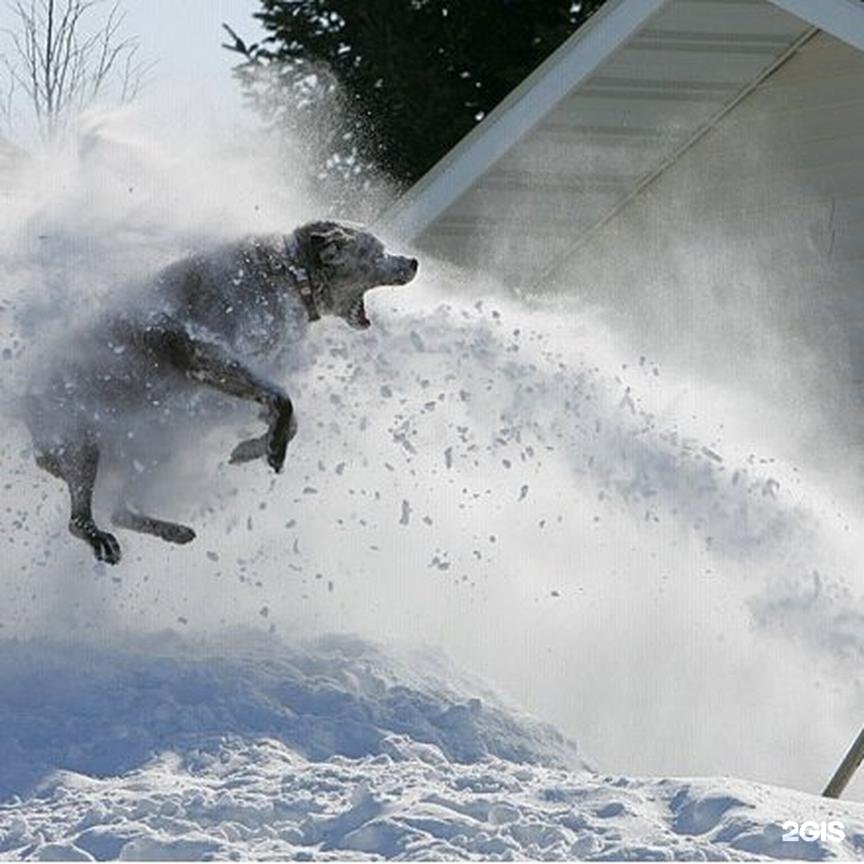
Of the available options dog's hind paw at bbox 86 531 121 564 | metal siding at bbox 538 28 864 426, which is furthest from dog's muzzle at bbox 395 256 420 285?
metal siding at bbox 538 28 864 426

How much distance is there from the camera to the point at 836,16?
38.2 feet

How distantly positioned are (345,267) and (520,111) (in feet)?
11.1

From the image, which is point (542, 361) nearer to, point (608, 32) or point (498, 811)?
point (608, 32)

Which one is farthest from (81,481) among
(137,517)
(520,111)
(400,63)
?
(400,63)

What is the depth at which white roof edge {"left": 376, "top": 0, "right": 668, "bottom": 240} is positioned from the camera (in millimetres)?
12094

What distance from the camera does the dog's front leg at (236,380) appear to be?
8828 mm

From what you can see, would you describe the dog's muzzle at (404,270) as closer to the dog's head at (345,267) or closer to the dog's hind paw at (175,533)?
the dog's head at (345,267)

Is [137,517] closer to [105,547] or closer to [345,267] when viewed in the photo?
[105,547]

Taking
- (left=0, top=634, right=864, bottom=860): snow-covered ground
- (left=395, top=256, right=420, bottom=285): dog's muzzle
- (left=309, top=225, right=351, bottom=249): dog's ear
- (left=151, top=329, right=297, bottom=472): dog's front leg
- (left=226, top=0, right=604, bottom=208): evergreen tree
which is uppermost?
(left=226, top=0, right=604, bottom=208): evergreen tree

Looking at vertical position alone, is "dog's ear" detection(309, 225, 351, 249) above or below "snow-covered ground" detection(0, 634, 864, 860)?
above

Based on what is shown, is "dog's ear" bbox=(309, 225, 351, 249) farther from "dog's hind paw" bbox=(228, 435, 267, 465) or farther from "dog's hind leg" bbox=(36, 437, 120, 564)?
"dog's hind leg" bbox=(36, 437, 120, 564)

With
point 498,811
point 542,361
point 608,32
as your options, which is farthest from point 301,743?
point 608,32

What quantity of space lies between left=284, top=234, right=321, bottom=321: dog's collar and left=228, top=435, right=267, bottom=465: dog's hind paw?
59 centimetres

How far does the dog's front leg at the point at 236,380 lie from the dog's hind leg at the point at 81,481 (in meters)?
0.46
